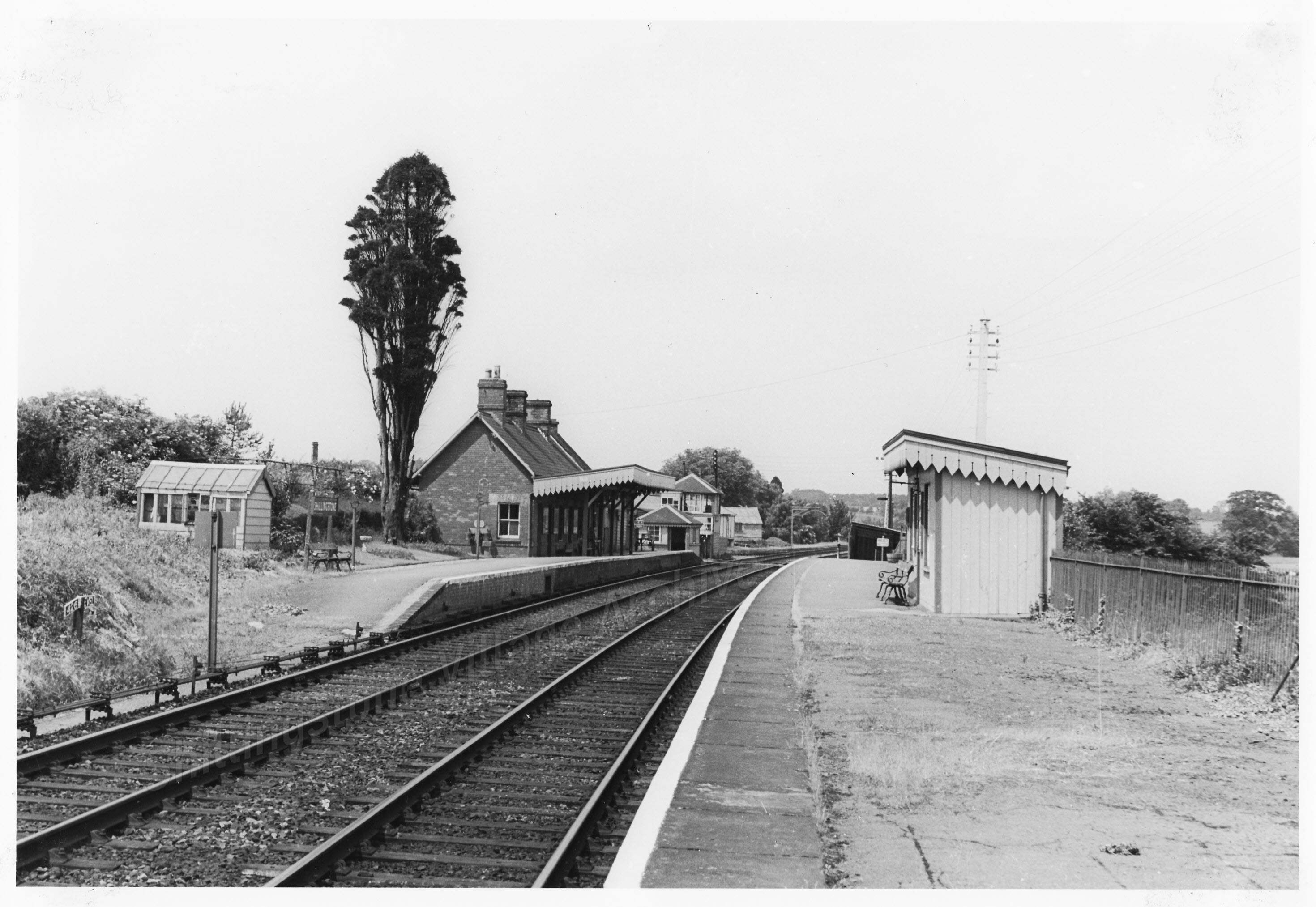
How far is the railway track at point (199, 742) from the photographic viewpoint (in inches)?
230

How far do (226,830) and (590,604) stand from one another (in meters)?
17.1

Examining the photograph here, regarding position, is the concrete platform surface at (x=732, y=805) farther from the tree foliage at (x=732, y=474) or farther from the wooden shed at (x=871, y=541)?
the tree foliage at (x=732, y=474)

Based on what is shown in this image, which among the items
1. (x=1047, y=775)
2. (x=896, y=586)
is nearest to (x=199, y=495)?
(x=896, y=586)

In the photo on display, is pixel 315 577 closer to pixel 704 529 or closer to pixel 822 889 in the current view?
pixel 822 889

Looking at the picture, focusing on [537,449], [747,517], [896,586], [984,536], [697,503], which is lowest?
[896,586]

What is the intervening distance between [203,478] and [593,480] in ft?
45.5

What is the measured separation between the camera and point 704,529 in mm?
80312

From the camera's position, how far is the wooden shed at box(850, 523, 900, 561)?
4862 centimetres

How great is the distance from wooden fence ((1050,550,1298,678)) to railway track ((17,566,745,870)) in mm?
8235

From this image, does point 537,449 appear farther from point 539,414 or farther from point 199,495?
point 199,495

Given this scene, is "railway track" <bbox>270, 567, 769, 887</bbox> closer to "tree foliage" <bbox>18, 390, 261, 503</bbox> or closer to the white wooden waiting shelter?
the white wooden waiting shelter

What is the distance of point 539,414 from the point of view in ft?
168

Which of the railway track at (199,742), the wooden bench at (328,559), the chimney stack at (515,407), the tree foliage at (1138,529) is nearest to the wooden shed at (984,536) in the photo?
the railway track at (199,742)

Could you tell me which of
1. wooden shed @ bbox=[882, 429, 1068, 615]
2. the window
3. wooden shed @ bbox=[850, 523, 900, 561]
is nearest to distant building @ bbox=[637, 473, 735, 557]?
wooden shed @ bbox=[850, 523, 900, 561]
